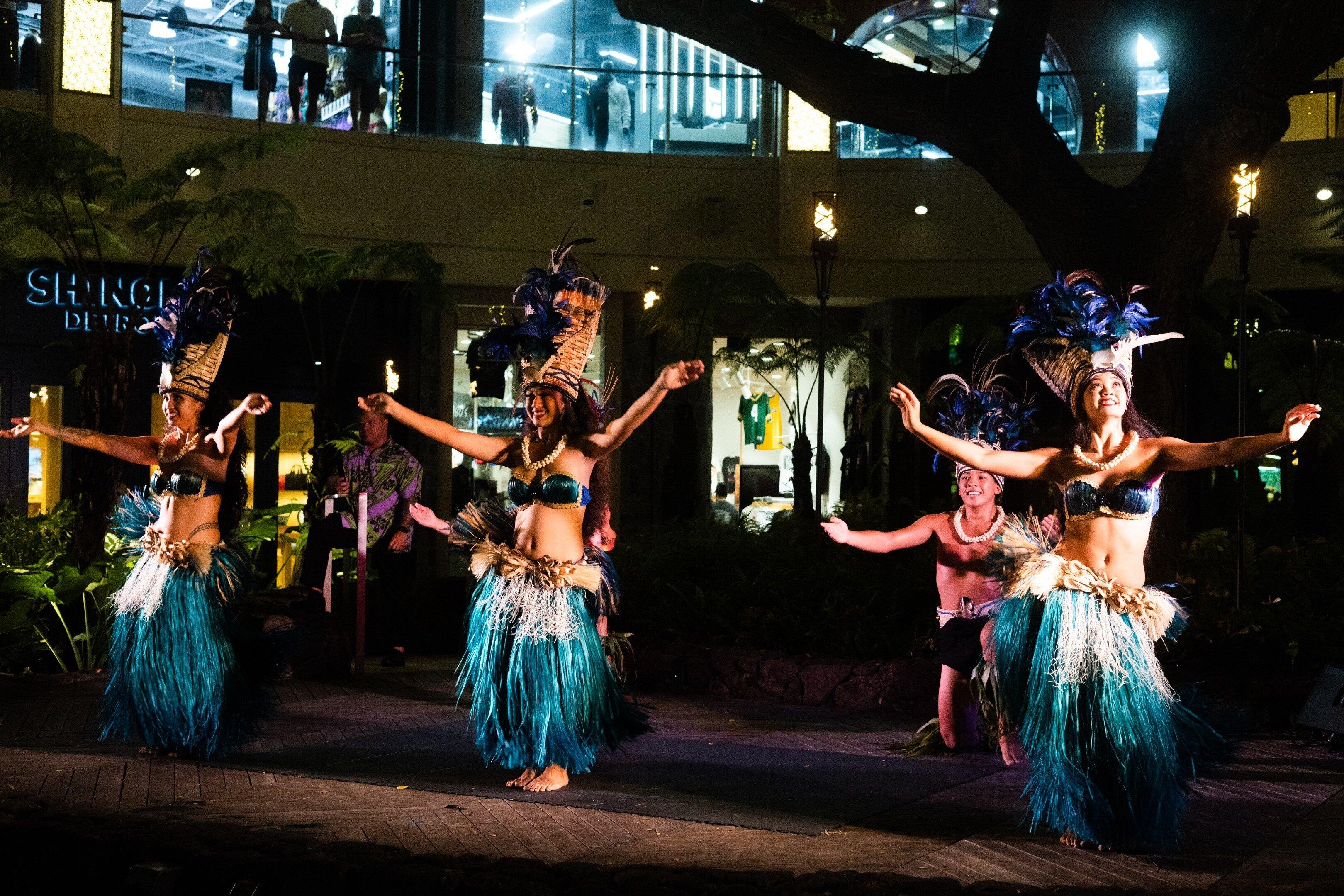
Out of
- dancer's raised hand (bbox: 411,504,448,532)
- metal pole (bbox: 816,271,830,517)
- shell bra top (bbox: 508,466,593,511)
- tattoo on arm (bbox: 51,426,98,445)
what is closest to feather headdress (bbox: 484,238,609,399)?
shell bra top (bbox: 508,466,593,511)

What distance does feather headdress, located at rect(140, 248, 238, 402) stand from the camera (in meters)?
6.12

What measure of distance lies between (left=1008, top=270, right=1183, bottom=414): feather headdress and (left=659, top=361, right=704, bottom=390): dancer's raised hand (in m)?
1.17

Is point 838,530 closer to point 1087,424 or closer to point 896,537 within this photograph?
point 896,537

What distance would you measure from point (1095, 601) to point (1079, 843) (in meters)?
0.83

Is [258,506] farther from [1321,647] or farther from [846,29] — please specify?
[1321,647]

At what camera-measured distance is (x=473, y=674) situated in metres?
5.38

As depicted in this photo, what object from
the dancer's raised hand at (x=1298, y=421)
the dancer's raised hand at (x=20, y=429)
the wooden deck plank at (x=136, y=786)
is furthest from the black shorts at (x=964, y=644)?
the dancer's raised hand at (x=20, y=429)

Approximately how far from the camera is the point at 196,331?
6141 millimetres

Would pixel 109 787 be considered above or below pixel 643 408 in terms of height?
below

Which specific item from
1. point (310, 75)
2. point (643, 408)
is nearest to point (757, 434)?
point (310, 75)

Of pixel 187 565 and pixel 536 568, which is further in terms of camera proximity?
pixel 187 565

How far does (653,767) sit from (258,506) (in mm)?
9844

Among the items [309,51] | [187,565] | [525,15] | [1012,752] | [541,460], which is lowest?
[1012,752]

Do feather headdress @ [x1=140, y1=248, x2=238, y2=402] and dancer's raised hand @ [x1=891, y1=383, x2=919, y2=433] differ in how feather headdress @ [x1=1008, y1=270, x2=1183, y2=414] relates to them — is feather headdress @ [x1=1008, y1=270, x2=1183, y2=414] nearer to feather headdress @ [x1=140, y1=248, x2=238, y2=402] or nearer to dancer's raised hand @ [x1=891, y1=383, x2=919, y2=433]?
dancer's raised hand @ [x1=891, y1=383, x2=919, y2=433]
